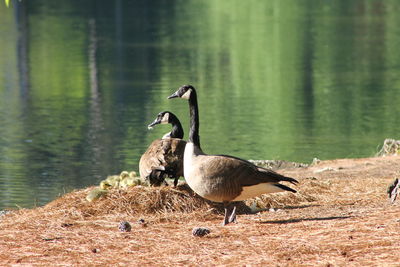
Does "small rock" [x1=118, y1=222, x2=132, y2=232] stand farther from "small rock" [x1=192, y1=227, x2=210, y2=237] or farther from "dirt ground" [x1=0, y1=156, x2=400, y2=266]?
"small rock" [x1=192, y1=227, x2=210, y2=237]

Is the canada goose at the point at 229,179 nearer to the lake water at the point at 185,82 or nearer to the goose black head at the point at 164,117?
the goose black head at the point at 164,117

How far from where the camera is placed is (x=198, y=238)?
7.77 m

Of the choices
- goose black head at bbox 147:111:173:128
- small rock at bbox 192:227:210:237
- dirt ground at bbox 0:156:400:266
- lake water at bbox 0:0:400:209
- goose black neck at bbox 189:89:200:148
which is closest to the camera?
dirt ground at bbox 0:156:400:266

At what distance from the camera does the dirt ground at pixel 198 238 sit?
22.4 ft

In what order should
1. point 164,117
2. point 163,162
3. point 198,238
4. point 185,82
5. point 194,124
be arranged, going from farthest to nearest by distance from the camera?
1. point 185,82
2. point 164,117
3. point 163,162
4. point 194,124
5. point 198,238

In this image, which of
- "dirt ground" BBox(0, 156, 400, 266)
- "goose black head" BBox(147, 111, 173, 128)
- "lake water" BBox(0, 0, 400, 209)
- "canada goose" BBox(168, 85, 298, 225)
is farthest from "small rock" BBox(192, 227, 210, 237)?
"lake water" BBox(0, 0, 400, 209)

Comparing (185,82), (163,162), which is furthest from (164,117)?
(185,82)

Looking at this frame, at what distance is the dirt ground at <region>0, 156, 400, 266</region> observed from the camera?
6.84 m

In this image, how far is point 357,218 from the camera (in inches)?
319

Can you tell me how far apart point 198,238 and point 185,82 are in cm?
2708

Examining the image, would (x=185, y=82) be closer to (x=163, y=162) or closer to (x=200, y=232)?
(x=163, y=162)

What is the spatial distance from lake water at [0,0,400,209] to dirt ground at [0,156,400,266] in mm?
4673

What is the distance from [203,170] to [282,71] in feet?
102

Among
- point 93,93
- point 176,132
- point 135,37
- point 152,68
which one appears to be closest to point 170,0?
point 135,37
